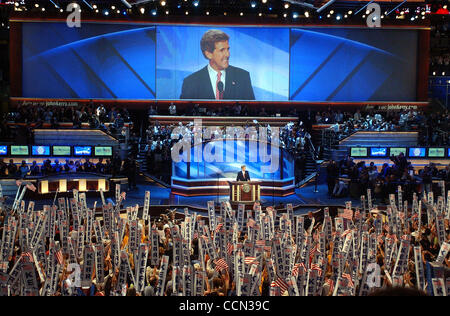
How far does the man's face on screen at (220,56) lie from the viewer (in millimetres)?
27328

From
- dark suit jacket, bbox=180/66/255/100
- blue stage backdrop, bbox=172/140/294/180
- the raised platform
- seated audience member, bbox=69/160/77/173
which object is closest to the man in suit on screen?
dark suit jacket, bbox=180/66/255/100

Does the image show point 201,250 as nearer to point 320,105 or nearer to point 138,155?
point 138,155

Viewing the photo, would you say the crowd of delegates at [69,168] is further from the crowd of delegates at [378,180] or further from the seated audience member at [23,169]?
the crowd of delegates at [378,180]

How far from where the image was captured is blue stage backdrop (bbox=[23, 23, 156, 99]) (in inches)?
1062

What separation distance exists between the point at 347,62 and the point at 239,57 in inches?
227

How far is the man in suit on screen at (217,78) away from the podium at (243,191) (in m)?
13.7

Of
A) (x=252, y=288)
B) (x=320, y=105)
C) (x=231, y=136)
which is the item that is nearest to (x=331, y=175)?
(x=231, y=136)

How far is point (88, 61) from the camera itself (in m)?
27.1

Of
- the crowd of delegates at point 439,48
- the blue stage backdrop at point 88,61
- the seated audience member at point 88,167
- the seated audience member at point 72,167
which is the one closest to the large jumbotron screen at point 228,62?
the blue stage backdrop at point 88,61

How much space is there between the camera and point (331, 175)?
58.4ft

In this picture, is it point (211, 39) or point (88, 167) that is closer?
point (88, 167)

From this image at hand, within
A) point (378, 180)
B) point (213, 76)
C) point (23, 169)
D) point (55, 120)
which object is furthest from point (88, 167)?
point (213, 76)

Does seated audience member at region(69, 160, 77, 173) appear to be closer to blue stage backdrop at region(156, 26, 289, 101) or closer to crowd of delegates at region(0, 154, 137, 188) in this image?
crowd of delegates at region(0, 154, 137, 188)

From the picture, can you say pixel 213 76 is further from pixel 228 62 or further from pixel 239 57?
pixel 239 57
